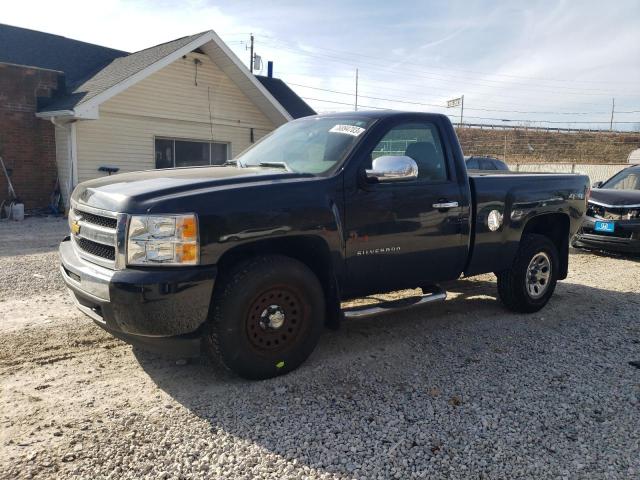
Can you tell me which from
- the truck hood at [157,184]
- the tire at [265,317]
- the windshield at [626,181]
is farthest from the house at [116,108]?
the tire at [265,317]

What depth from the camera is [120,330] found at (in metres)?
3.18

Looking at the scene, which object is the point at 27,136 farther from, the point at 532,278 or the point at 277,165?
the point at 532,278

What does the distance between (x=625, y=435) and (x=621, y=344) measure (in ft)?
6.12

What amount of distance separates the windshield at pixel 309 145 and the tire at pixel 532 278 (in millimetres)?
2309

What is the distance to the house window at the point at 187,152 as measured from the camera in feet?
49.1

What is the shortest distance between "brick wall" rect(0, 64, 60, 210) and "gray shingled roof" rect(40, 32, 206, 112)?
19.0 inches

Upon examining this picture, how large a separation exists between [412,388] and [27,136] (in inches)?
517

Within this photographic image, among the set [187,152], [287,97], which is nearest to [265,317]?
[187,152]

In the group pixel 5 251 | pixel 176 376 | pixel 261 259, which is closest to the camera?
pixel 261 259

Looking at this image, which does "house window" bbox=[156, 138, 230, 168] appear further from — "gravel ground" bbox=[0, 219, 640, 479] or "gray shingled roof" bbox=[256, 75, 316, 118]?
Answer: "gravel ground" bbox=[0, 219, 640, 479]

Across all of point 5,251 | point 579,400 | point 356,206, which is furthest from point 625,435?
point 5,251

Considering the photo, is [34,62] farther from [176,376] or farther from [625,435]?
[625,435]

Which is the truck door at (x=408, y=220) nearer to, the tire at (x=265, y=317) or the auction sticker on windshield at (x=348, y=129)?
the auction sticker on windshield at (x=348, y=129)

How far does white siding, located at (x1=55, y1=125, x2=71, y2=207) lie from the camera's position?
13102mm
